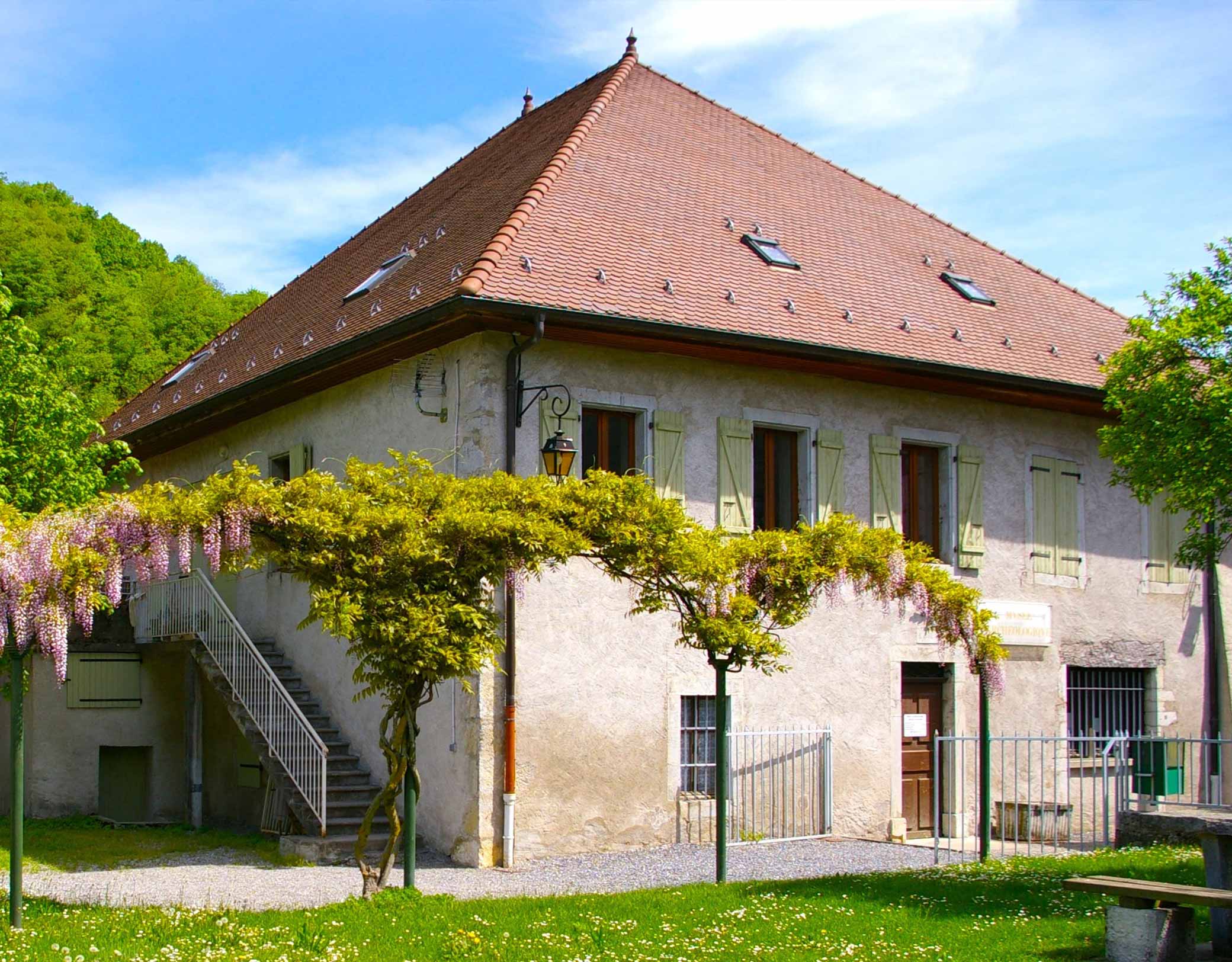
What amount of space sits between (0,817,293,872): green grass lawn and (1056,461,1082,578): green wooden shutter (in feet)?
31.0

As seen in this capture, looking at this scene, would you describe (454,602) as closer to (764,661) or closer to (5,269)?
(764,661)

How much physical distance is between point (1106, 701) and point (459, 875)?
9.02 meters

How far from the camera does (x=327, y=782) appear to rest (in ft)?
47.5

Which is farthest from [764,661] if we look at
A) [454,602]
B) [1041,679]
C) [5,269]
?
[5,269]

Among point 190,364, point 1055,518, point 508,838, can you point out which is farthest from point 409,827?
point 190,364

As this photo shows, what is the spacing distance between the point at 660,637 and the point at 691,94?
29.5 feet

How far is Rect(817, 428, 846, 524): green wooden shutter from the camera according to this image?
15.6 meters

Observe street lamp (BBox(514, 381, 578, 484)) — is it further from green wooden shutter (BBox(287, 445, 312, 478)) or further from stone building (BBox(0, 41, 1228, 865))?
green wooden shutter (BBox(287, 445, 312, 478))

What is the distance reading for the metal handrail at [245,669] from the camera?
14008 millimetres

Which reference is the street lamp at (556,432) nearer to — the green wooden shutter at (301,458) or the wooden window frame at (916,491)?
the green wooden shutter at (301,458)

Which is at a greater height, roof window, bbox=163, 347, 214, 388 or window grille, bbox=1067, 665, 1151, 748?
roof window, bbox=163, 347, 214, 388

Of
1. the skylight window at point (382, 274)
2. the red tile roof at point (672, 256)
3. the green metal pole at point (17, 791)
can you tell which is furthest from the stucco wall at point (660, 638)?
the green metal pole at point (17, 791)

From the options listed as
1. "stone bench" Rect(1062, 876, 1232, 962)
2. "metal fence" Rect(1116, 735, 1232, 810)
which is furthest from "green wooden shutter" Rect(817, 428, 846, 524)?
"stone bench" Rect(1062, 876, 1232, 962)

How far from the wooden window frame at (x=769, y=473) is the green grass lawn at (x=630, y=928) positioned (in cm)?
527
